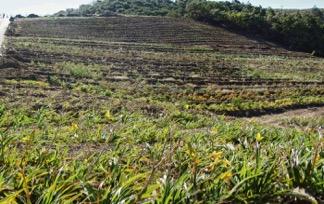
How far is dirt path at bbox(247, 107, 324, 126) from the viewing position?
68.3 ft

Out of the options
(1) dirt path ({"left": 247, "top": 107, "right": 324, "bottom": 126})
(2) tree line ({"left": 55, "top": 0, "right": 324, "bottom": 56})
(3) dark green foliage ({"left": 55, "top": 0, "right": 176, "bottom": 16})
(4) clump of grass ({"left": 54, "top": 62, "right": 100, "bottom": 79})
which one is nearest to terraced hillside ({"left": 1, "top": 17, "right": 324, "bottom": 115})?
(4) clump of grass ({"left": 54, "top": 62, "right": 100, "bottom": 79})

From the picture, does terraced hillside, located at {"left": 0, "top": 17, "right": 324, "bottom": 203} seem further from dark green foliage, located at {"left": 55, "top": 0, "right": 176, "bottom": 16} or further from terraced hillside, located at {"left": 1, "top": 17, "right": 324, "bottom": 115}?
dark green foliage, located at {"left": 55, "top": 0, "right": 176, "bottom": 16}

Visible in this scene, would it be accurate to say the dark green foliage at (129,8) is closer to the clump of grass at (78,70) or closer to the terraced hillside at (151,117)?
the terraced hillside at (151,117)

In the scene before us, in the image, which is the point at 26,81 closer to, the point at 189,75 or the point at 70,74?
the point at 70,74

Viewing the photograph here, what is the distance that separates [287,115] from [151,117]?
9.93m

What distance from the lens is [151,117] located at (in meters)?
14.7

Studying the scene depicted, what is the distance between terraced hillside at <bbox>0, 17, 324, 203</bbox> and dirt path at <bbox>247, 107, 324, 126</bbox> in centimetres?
66

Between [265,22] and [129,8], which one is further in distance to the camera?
[129,8]

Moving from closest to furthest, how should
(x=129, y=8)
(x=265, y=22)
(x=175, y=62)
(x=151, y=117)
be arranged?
(x=151, y=117) < (x=175, y=62) < (x=265, y=22) < (x=129, y=8)

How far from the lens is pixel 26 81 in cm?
2055

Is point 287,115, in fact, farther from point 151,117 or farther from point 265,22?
point 265,22

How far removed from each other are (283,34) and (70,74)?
46932 millimetres

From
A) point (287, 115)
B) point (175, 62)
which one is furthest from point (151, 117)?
point (175, 62)

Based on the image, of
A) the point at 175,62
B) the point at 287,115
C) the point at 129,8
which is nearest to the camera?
the point at 287,115
